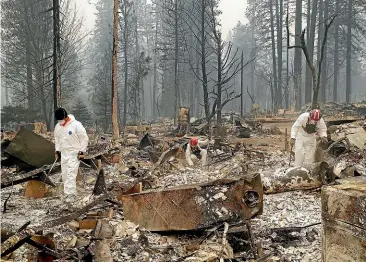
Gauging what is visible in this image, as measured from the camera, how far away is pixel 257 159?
1179 centimetres

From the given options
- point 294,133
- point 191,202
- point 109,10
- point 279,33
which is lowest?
point 191,202

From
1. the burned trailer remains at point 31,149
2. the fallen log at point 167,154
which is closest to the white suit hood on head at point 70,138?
the burned trailer remains at point 31,149

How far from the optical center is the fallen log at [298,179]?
693 cm

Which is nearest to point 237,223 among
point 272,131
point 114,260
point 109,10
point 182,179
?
point 114,260

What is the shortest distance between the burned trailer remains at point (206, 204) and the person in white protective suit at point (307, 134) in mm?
4616

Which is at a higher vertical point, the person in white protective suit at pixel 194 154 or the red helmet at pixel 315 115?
the red helmet at pixel 315 115

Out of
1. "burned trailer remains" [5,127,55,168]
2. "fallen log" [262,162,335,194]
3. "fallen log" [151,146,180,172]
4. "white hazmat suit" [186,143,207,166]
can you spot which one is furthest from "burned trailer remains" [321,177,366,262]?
"white hazmat suit" [186,143,207,166]

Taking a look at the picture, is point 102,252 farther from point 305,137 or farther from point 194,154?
point 194,154

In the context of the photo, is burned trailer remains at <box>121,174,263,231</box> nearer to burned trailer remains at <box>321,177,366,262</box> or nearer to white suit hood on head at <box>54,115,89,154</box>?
burned trailer remains at <box>321,177,366,262</box>

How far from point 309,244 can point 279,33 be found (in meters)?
37.4

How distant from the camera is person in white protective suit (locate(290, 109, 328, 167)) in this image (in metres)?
9.21

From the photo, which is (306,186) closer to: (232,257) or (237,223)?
(237,223)

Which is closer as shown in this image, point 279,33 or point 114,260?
point 114,260

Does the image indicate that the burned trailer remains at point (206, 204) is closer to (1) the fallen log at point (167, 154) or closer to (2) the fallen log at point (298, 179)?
(2) the fallen log at point (298, 179)
